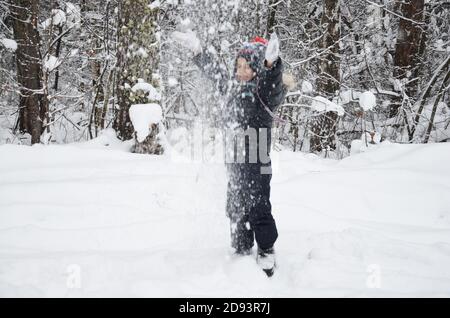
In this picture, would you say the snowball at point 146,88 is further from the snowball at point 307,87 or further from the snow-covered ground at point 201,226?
the snowball at point 307,87

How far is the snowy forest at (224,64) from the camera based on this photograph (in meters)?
4.59

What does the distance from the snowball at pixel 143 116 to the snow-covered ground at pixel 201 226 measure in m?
0.33

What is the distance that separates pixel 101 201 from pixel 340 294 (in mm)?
2222

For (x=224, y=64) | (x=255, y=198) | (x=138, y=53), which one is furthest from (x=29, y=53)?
(x=255, y=198)

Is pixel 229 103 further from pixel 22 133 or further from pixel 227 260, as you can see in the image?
pixel 22 133

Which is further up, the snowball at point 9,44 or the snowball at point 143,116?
the snowball at point 9,44

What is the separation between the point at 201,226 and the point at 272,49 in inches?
67.7

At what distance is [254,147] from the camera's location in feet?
8.93

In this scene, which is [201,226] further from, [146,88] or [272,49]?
[146,88]

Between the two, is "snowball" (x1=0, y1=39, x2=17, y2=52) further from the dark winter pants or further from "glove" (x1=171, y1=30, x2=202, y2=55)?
the dark winter pants

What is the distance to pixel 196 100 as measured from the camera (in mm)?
7926

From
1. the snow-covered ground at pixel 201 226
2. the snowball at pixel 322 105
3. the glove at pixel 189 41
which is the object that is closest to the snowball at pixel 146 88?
the snow-covered ground at pixel 201 226

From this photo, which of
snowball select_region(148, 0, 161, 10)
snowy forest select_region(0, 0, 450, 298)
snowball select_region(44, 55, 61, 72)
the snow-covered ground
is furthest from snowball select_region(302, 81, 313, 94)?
snowball select_region(44, 55, 61, 72)

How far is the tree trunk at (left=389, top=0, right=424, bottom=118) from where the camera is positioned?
7539 millimetres
